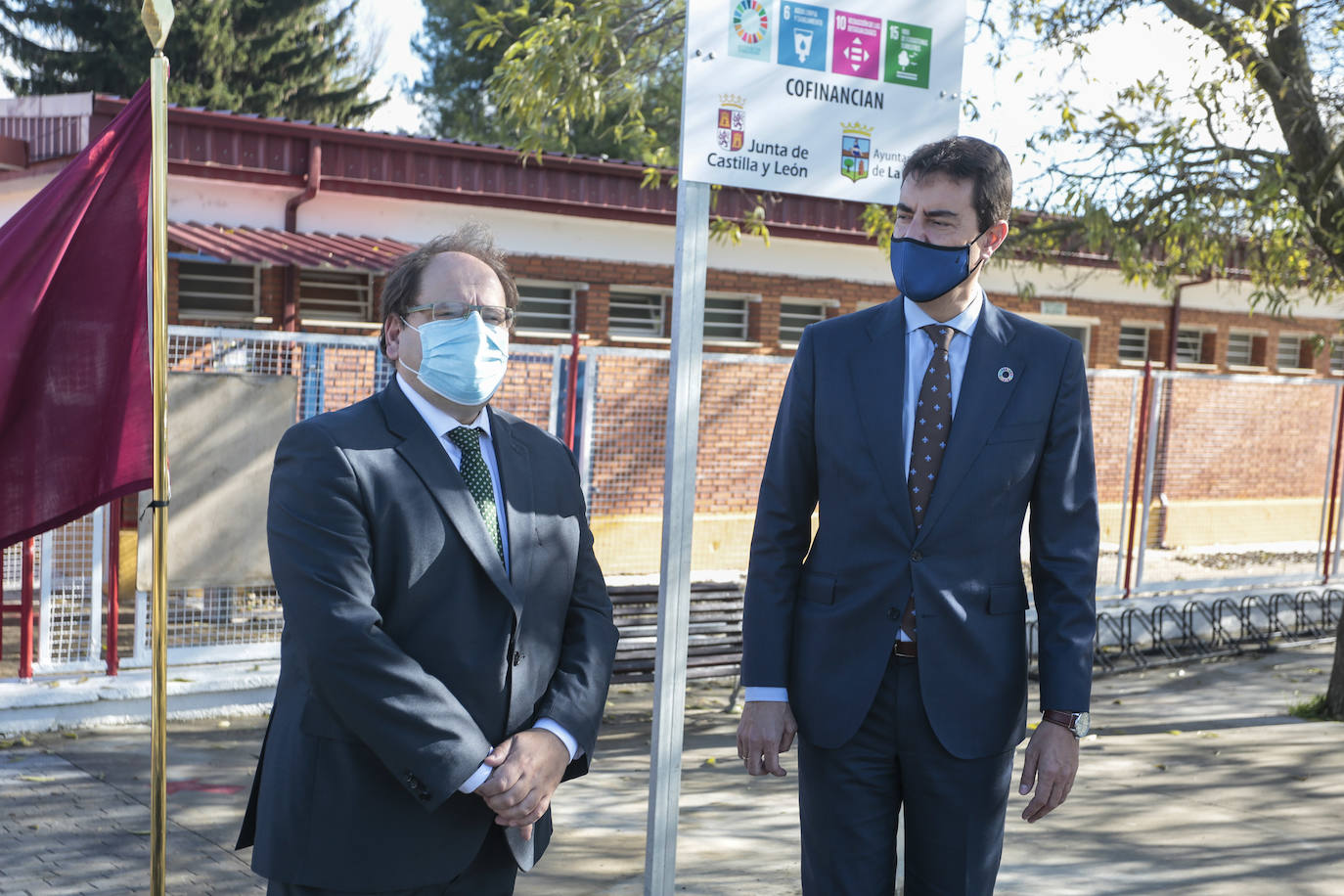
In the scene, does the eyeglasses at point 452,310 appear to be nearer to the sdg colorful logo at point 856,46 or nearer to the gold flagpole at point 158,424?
the gold flagpole at point 158,424

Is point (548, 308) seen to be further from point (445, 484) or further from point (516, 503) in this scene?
point (445, 484)

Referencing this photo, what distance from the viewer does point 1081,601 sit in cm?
300

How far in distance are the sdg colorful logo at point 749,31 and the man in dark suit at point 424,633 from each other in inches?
54.3

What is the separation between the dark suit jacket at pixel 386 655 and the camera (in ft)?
8.05

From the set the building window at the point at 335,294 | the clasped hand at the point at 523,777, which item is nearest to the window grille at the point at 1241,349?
the building window at the point at 335,294

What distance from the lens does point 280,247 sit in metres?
11.2

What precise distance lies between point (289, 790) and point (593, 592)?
2.58 feet

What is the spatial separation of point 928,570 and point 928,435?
328 mm

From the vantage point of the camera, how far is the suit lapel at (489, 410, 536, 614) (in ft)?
8.85

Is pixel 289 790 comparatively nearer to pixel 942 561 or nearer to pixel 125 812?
pixel 942 561

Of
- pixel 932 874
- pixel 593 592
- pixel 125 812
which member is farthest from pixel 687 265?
pixel 125 812

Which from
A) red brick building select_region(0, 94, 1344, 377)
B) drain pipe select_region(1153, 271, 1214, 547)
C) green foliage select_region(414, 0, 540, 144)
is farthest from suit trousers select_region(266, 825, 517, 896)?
green foliage select_region(414, 0, 540, 144)

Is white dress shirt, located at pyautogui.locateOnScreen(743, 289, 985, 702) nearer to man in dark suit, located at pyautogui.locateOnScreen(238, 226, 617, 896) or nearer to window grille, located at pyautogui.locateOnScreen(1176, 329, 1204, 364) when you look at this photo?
man in dark suit, located at pyautogui.locateOnScreen(238, 226, 617, 896)

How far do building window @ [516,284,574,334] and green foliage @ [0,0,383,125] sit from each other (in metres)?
12.9
